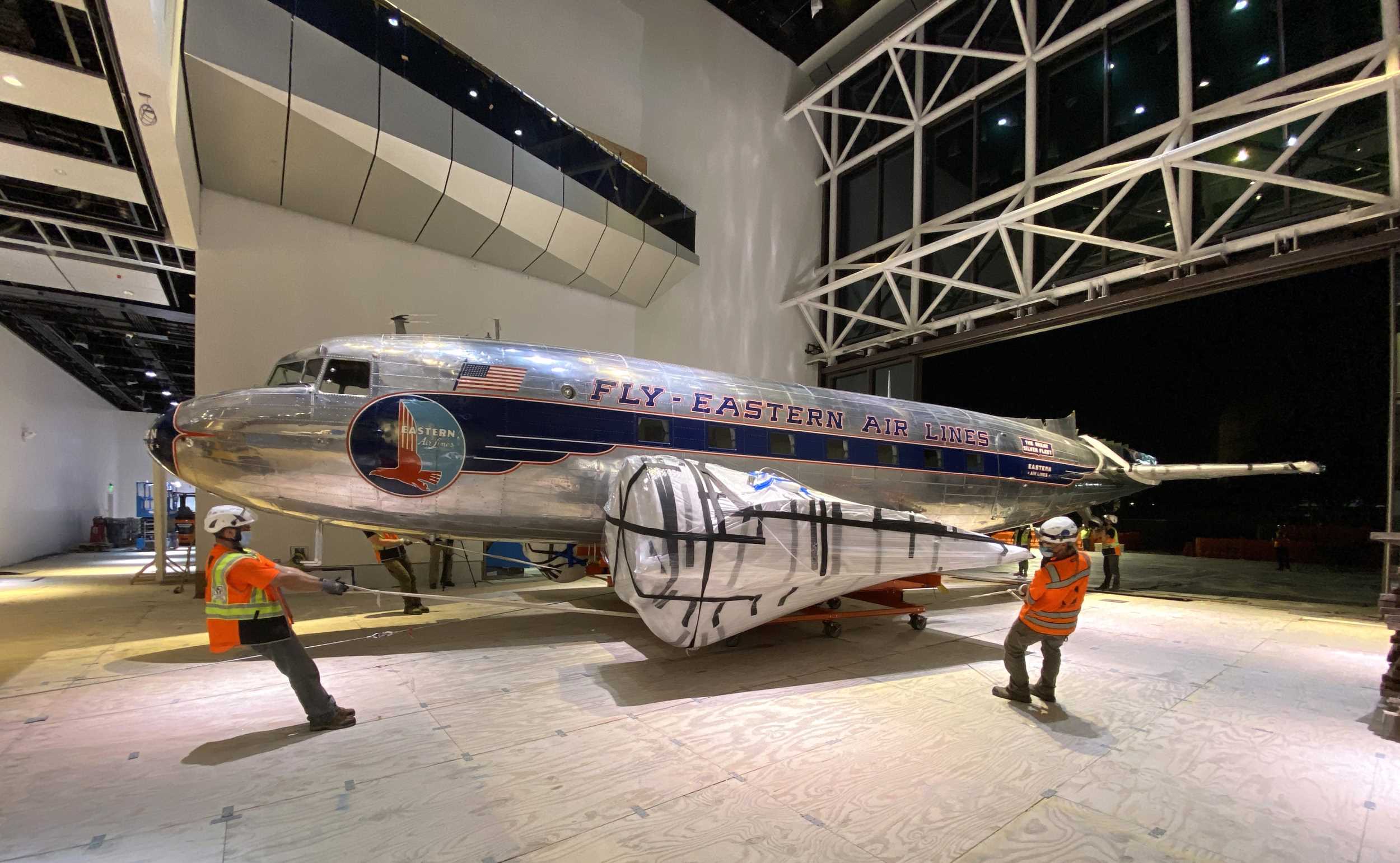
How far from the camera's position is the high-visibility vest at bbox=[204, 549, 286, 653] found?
425 cm

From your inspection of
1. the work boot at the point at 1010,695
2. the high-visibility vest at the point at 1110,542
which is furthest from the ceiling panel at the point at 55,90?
the high-visibility vest at the point at 1110,542

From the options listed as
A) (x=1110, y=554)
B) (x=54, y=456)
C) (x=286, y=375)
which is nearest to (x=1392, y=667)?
(x=1110, y=554)

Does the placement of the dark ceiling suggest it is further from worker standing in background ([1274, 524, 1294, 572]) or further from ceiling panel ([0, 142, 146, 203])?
worker standing in background ([1274, 524, 1294, 572])

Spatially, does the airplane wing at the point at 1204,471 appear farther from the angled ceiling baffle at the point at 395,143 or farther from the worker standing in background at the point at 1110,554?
the angled ceiling baffle at the point at 395,143

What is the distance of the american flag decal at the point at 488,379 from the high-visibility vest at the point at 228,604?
2.93 meters

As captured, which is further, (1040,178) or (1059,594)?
(1040,178)

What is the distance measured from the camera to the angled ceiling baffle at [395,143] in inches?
356

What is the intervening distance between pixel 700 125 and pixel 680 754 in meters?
18.4

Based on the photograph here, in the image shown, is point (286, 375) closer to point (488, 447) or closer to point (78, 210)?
point (488, 447)

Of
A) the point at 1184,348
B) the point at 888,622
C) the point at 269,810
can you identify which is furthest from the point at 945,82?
the point at 269,810

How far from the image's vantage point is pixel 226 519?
447 centimetres

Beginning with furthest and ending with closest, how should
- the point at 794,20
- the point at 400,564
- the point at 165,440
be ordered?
the point at 794,20 < the point at 400,564 < the point at 165,440

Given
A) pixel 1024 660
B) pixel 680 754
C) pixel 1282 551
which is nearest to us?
pixel 680 754

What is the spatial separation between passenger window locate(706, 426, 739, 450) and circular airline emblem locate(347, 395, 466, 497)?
3094mm
